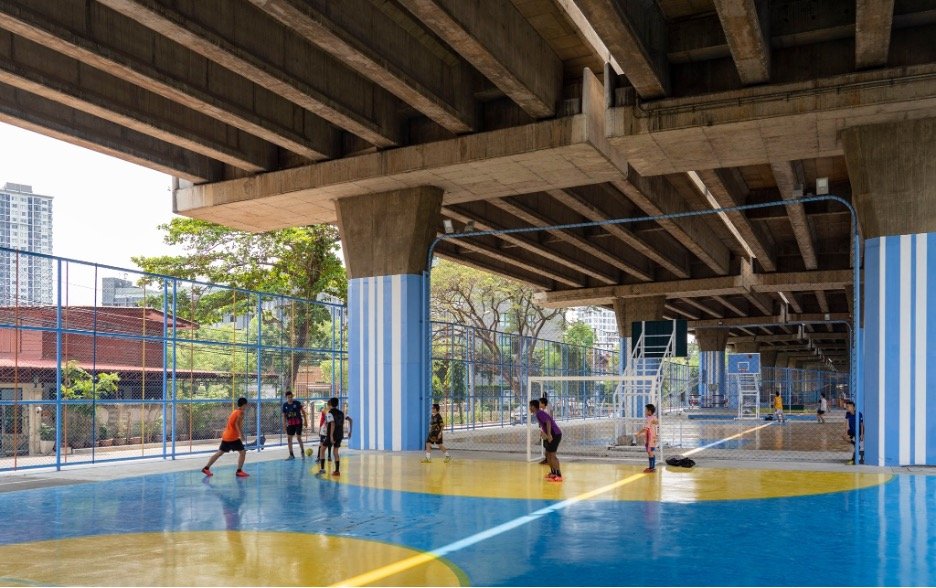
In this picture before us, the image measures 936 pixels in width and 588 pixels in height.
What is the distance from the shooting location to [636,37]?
1683cm

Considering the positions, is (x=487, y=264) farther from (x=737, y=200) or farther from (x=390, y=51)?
(x=390, y=51)

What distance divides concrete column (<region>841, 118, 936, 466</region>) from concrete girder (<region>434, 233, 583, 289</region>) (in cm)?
1978

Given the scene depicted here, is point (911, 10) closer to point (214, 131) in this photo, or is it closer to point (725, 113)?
point (725, 113)

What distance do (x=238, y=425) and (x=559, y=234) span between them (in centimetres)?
1999

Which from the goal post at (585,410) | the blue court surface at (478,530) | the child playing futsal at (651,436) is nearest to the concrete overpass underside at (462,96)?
the child playing futsal at (651,436)

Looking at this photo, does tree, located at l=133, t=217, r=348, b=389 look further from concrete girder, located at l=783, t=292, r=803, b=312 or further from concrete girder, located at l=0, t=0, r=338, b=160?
concrete girder, located at l=783, t=292, r=803, b=312

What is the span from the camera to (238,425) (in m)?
18.3

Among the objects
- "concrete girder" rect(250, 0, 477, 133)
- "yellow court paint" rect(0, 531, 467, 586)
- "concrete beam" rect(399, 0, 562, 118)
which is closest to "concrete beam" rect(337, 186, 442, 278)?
"concrete girder" rect(250, 0, 477, 133)

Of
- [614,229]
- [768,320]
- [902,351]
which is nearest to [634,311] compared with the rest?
[614,229]

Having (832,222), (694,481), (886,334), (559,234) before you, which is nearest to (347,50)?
(694,481)

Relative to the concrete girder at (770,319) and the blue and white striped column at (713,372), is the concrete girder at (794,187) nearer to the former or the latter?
the concrete girder at (770,319)

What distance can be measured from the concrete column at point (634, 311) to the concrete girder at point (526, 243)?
6.03 ft

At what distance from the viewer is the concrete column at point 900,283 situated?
61.7 ft

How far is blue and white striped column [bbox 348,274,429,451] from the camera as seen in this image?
82.0ft
